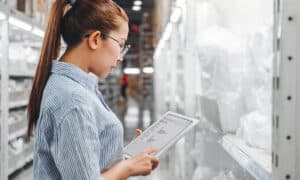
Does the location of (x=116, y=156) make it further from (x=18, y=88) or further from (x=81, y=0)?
(x=18, y=88)

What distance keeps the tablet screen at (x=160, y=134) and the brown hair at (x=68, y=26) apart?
0.36m

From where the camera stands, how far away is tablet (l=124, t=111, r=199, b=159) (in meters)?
1.45

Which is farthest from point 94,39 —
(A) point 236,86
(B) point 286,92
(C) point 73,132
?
(A) point 236,86

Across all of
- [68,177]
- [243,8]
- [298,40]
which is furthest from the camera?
[243,8]

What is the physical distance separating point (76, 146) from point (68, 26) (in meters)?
0.40

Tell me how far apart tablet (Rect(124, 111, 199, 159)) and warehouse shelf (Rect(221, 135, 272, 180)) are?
0.71ft

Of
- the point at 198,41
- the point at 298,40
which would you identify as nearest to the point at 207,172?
the point at 198,41

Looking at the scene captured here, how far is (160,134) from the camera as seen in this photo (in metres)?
1.56

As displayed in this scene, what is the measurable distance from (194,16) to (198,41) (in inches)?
10.4

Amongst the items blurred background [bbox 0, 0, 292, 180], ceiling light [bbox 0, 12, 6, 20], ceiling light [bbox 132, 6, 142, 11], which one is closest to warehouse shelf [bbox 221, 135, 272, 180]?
blurred background [bbox 0, 0, 292, 180]

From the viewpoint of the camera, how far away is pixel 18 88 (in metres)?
5.95

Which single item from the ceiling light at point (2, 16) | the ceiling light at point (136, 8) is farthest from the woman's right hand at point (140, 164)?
the ceiling light at point (136, 8)

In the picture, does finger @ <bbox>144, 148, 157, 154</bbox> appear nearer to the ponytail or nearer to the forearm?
the forearm

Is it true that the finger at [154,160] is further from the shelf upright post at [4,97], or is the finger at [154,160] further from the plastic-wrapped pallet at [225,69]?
the shelf upright post at [4,97]
